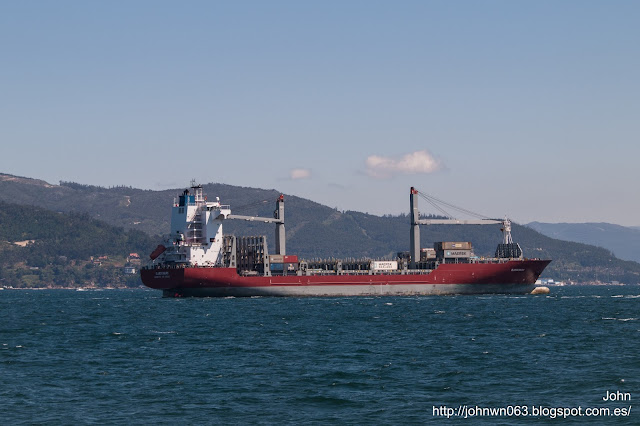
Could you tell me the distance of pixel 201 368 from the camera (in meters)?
45.9

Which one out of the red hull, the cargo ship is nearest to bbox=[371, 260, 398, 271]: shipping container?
the cargo ship

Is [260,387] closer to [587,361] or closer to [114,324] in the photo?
[587,361]

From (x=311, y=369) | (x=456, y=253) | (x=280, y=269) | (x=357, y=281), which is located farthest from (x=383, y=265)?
(x=311, y=369)

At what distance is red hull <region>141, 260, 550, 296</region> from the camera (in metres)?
117

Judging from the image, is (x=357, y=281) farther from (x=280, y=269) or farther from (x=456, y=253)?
(x=456, y=253)

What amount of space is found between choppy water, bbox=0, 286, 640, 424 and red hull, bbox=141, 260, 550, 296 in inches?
1512

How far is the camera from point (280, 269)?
123938 mm

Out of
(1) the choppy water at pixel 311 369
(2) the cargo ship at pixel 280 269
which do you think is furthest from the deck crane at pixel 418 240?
(1) the choppy water at pixel 311 369

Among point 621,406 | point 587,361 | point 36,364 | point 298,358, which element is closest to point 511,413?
point 621,406

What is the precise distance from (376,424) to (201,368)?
15624mm

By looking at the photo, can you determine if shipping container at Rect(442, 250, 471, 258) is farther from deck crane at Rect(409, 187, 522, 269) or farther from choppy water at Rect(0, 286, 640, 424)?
choppy water at Rect(0, 286, 640, 424)

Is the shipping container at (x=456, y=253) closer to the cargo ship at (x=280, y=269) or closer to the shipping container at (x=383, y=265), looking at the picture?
the cargo ship at (x=280, y=269)

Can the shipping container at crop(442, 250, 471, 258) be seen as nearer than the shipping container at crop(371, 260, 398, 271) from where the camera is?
No

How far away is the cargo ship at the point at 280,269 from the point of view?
118250 mm
